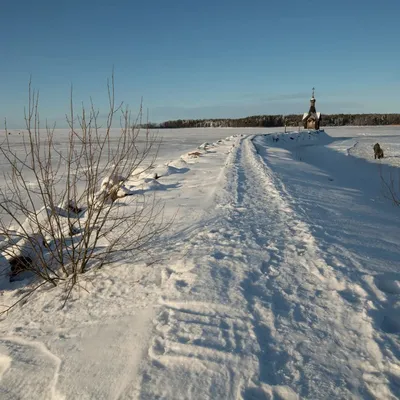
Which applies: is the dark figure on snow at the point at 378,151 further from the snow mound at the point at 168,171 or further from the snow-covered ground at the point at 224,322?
the snow-covered ground at the point at 224,322

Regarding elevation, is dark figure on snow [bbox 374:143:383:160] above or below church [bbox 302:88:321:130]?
below

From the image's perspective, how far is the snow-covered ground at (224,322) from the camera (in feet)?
6.28

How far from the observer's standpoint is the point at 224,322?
2373mm

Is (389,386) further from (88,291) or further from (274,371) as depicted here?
(88,291)

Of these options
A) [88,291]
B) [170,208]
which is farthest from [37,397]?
[170,208]

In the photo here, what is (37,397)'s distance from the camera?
1.94 m

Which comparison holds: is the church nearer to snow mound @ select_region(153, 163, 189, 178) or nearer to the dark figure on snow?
the dark figure on snow

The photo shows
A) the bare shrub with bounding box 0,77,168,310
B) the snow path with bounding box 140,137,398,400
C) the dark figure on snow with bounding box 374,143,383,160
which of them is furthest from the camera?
the dark figure on snow with bounding box 374,143,383,160

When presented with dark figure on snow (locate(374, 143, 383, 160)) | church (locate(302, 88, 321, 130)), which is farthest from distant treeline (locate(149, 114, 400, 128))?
dark figure on snow (locate(374, 143, 383, 160))

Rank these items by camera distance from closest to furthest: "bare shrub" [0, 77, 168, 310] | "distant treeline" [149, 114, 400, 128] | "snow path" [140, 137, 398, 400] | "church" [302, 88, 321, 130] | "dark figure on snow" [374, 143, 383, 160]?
"snow path" [140, 137, 398, 400] → "bare shrub" [0, 77, 168, 310] → "dark figure on snow" [374, 143, 383, 160] → "church" [302, 88, 321, 130] → "distant treeline" [149, 114, 400, 128]

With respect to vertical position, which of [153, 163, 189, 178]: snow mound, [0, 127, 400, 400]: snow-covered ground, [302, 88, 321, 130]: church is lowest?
[0, 127, 400, 400]: snow-covered ground

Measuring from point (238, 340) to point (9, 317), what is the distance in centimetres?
216

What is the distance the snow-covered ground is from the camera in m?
1.91

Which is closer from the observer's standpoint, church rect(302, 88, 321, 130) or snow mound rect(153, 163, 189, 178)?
snow mound rect(153, 163, 189, 178)
